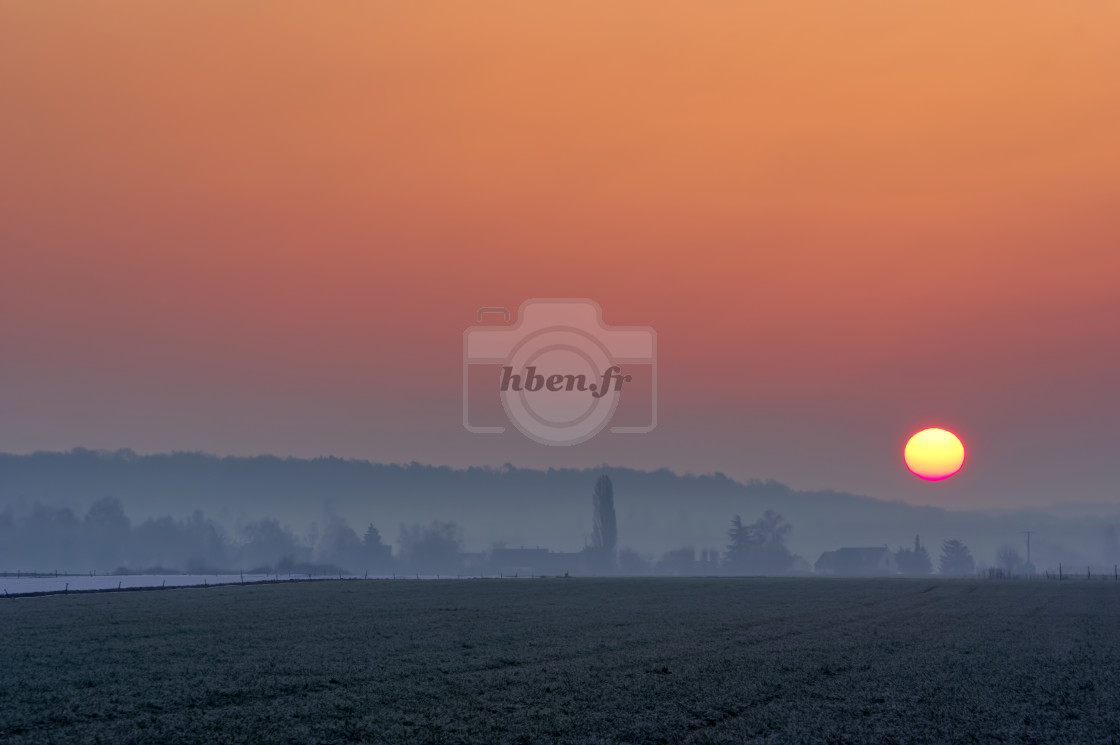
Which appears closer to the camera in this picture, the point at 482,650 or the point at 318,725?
the point at 318,725

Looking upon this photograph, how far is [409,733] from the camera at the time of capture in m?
Result: 25.2

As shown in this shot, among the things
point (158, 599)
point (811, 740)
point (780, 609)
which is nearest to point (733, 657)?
point (811, 740)

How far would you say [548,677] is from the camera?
34719mm

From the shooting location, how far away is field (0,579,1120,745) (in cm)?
2581

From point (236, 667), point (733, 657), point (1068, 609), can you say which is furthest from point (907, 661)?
point (1068, 609)

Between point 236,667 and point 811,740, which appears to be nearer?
point 811,740

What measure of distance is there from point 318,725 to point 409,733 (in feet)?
9.81

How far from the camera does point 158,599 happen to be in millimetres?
79500

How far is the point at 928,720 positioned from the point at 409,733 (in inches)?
633

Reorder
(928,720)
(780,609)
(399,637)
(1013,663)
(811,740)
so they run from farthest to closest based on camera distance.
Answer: (780,609)
(399,637)
(1013,663)
(928,720)
(811,740)

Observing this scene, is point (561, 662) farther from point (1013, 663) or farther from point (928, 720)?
point (1013, 663)

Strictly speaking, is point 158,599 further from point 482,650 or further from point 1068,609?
point 1068,609

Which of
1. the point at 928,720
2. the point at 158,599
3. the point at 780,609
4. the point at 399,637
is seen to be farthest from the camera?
the point at 158,599

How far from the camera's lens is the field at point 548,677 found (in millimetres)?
25812
